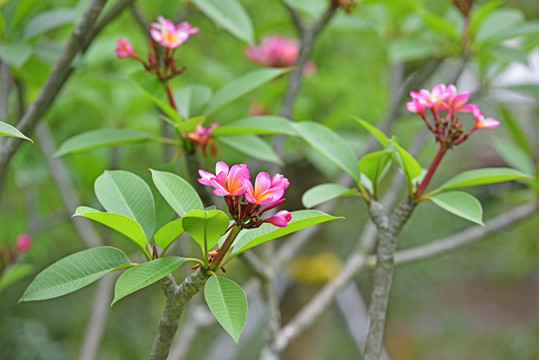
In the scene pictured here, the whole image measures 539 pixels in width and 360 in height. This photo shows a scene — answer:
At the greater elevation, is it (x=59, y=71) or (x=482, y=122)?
(x=59, y=71)

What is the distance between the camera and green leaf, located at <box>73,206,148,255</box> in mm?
498

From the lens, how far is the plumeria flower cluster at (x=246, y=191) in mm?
487

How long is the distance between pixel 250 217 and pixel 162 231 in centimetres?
9

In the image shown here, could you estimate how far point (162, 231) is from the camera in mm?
540

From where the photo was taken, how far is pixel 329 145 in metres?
0.77

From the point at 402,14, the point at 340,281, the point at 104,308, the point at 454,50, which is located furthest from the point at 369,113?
the point at 104,308

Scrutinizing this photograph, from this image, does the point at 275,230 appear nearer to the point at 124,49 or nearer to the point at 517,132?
the point at 124,49

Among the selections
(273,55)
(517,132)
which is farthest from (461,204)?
(273,55)

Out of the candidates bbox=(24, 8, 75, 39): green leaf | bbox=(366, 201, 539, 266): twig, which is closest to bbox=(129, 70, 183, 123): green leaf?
bbox=(24, 8, 75, 39): green leaf

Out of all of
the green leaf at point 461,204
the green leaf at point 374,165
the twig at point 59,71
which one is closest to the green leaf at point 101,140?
the twig at point 59,71

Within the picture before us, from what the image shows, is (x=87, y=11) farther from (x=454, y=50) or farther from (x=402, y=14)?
(x=402, y=14)

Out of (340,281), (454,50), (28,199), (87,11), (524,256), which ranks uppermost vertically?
(87,11)

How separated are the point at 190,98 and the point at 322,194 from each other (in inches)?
12.0

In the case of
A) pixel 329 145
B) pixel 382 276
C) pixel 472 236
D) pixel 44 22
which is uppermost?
pixel 44 22
